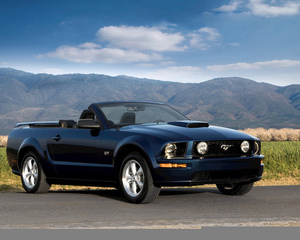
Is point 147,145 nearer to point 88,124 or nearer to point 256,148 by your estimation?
point 88,124

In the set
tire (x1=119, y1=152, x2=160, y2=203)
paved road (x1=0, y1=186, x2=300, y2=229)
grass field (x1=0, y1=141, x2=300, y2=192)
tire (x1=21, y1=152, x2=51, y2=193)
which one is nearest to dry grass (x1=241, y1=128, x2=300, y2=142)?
grass field (x1=0, y1=141, x2=300, y2=192)

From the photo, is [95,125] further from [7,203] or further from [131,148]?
[7,203]

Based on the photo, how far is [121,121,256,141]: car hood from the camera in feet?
26.9

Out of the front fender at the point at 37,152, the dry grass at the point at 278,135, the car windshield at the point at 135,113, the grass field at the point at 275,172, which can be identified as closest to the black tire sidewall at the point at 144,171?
the car windshield at the point at 135,113

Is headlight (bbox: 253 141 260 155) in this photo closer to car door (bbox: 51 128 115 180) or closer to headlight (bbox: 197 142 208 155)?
headlight (bbox: 197 142 208 155)

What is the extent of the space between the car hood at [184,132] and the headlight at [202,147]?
0.08 m

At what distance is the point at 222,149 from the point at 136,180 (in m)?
1.43

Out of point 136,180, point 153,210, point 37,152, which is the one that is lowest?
point 153,210

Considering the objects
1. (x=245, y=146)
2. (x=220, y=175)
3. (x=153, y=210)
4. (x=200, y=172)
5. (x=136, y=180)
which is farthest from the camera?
(x=245, y=146)

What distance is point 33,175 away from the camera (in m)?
10.7

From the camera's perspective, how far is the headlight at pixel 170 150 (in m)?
8.07

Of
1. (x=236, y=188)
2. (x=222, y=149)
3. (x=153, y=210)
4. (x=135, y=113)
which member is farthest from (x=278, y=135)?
(x=153, y=210)

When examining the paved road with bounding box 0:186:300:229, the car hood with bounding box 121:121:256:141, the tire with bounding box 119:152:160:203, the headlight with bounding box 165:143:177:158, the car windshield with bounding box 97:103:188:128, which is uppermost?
the car windshield with bounding box 97:103:188:128

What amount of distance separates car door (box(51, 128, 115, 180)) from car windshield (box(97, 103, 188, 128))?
44cm
